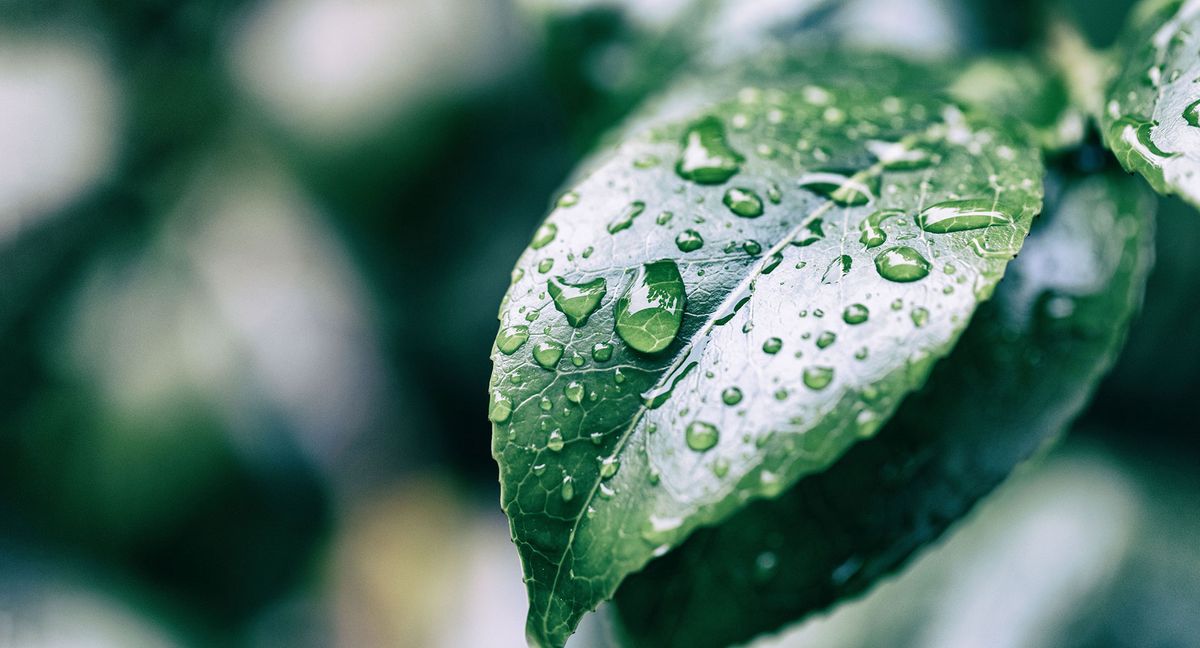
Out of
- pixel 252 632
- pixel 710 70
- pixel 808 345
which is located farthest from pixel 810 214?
pixel 252 632

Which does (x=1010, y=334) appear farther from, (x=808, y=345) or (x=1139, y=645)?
(x=1139, y=645)

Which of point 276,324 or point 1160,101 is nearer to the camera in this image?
point 1160,101

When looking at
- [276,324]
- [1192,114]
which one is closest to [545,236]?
[1192,114]

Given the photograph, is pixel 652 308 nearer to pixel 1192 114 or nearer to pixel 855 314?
pixel 855 314

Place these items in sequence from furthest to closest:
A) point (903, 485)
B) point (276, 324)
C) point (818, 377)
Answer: point (276, 324), point (903, 485), point (818, 377)

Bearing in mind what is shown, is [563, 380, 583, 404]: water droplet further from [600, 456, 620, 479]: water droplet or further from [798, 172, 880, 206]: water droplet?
[798, 172, 880, 206]: water droplet

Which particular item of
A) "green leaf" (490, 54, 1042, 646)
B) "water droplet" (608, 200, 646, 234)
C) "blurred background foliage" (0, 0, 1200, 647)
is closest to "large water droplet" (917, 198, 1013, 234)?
"green leaf" (490, 54, 1042, 646)

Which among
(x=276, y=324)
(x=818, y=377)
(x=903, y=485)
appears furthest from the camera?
(x=276, y=324)
